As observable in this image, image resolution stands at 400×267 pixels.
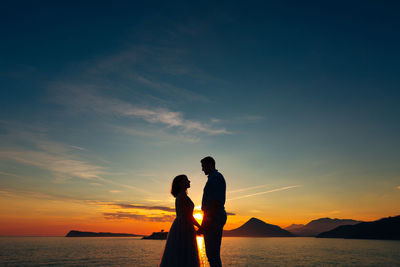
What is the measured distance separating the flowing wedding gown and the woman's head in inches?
8.5

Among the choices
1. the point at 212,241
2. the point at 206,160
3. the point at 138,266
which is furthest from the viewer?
the point at 138,266

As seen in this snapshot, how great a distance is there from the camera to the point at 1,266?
76.9m

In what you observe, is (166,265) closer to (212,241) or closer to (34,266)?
(212,241)

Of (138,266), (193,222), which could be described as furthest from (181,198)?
(138,266)

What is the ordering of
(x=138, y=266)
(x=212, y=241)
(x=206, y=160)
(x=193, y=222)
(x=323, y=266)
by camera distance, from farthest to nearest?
(x=323, y=266), (x=138, y=266), (x=193, y=222), (x=206, y=160), (x=212, y=241)

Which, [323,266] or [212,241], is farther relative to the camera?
[323,266]

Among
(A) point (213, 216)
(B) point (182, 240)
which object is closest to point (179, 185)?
(B) point (182, 240)

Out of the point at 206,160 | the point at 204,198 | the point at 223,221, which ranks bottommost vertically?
the point at 223,221

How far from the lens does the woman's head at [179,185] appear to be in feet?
26.2

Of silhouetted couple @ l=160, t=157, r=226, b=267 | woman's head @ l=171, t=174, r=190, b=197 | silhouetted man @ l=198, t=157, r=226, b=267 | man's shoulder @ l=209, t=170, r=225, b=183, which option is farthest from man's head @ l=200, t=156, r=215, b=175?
woman's head @ l=171, t=174, r=190, b=197

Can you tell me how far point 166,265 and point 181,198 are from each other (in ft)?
6.04

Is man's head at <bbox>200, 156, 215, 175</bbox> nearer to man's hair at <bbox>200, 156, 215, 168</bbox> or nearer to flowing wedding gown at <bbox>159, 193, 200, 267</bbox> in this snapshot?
man's hair at <bbox>200, 156, 215, 168</bbox>

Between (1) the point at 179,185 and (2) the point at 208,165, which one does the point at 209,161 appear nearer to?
(2) the point at 208,165

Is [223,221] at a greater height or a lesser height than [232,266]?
greater
